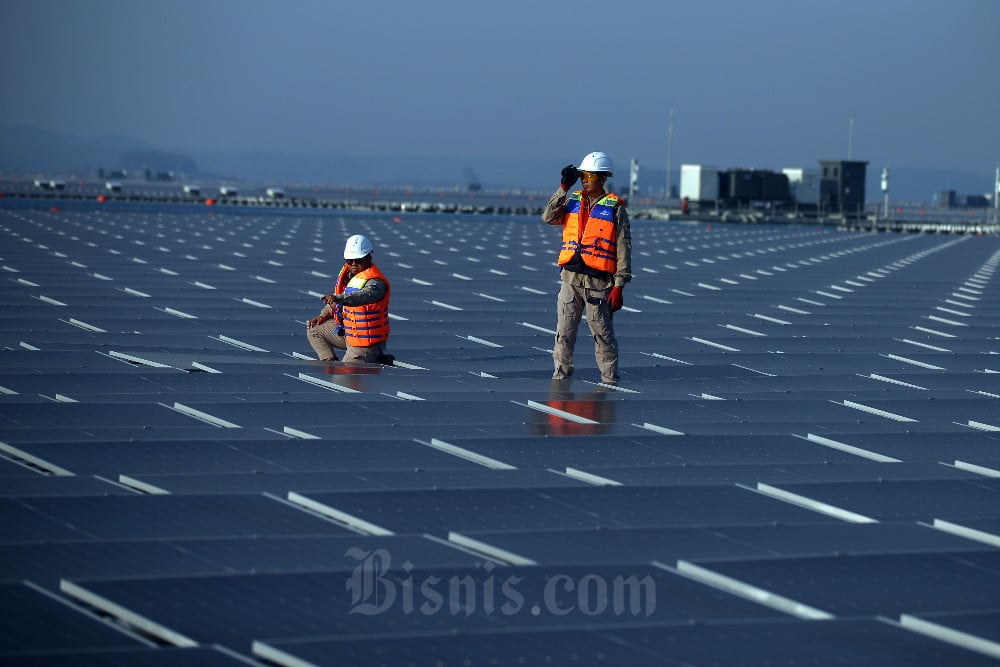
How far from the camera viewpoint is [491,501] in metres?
9.62

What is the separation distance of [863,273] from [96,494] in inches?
1275

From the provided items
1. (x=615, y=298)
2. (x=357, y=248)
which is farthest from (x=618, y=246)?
(x=357, y=248)

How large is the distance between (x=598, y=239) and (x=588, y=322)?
985 millimetres

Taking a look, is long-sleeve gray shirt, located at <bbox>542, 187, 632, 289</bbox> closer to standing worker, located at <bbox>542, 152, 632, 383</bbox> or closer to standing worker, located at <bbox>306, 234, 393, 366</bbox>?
standing worker, located at <bbox>542, 152, 632, 383</bbox>

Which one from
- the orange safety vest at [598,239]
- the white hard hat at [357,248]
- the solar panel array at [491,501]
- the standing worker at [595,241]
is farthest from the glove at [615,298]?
the white hard hat at [357,248]

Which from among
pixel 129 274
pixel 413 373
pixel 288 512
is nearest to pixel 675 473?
pixel 288 512

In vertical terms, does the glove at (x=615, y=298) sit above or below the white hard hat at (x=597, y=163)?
below

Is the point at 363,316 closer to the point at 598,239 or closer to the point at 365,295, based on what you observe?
the point at 365,295

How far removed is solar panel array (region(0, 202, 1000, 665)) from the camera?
276 inches

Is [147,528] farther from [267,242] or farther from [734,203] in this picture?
[734,203]

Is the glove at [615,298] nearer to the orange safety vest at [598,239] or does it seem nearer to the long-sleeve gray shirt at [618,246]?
the long-sleeve gray shirt at [618,246]

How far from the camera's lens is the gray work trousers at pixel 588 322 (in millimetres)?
14078

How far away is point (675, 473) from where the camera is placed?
10.8 m

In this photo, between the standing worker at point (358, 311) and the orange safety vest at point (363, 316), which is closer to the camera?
the standing worker at point (358, 311)
